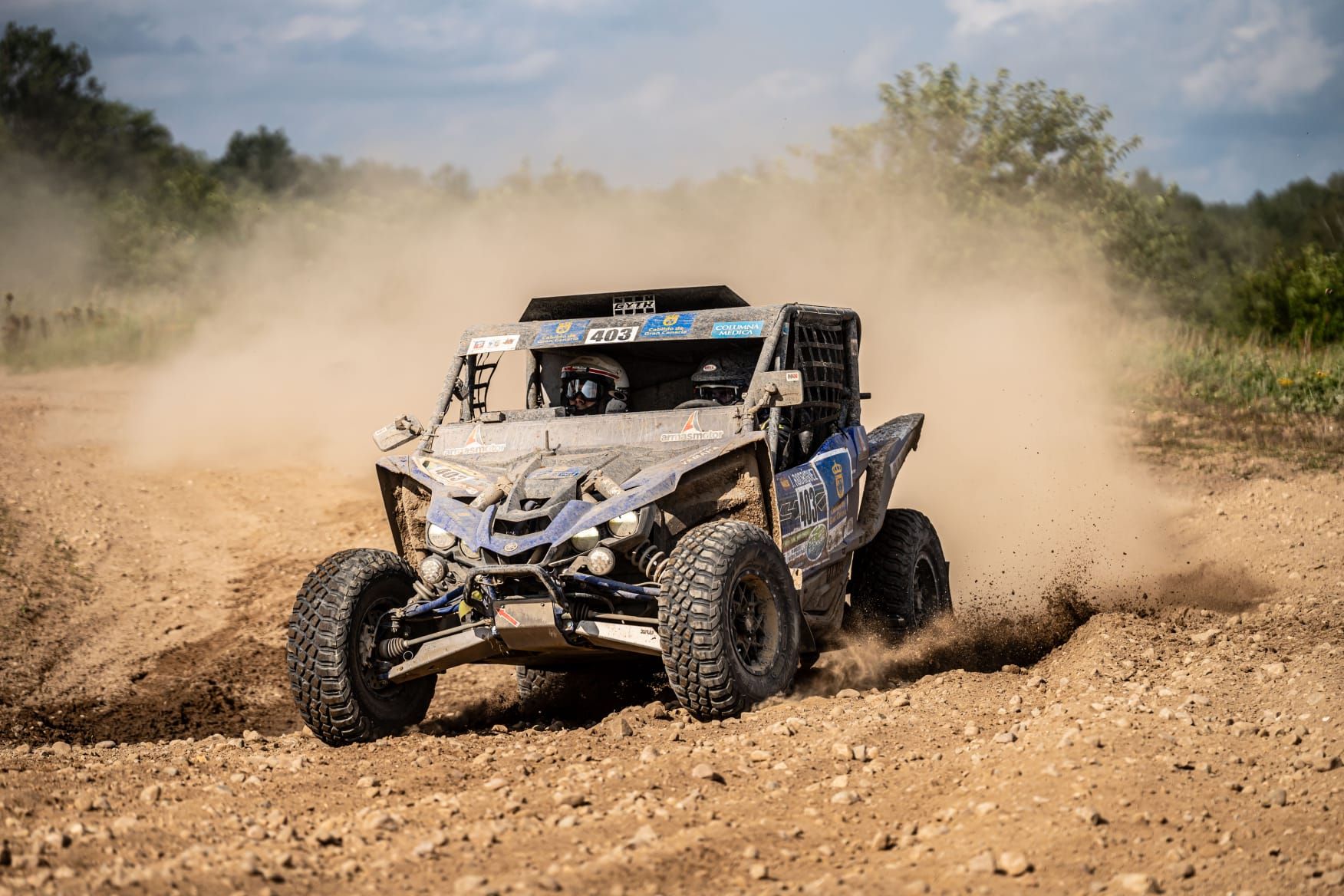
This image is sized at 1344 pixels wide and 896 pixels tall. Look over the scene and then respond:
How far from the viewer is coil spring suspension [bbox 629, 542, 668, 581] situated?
275 inches

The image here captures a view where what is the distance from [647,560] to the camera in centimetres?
701

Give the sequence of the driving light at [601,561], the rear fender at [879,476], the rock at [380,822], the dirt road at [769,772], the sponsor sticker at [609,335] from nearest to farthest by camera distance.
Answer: the dirt road at [769,772]
the rock at [380,822]
the driving light at [601,561]
the sponsor sticker at [609,335]
the rear fender at [879,476]

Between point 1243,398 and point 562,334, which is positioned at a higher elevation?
point 562,334

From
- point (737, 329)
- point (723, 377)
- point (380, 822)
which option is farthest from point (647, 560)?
point (380, 822)

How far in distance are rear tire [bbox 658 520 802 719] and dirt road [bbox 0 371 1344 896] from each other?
0.16m

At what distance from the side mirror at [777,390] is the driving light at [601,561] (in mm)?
1352

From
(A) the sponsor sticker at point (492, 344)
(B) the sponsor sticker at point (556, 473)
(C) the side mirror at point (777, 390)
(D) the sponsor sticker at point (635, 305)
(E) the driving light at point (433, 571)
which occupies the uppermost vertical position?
(D) the sponsor sticker at point (635, 305)

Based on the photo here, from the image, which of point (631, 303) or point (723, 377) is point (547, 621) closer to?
point (723, 377)

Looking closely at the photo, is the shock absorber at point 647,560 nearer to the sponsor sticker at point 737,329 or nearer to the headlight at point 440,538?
the headlight at point 440,538

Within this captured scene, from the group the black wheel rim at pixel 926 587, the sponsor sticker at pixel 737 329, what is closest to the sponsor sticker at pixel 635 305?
the sponsor sticker at pixel 737 329

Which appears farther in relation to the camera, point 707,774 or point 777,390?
point 777,390

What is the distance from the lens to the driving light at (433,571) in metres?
7.12

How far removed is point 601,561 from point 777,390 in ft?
4.84

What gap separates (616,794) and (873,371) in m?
13.6
